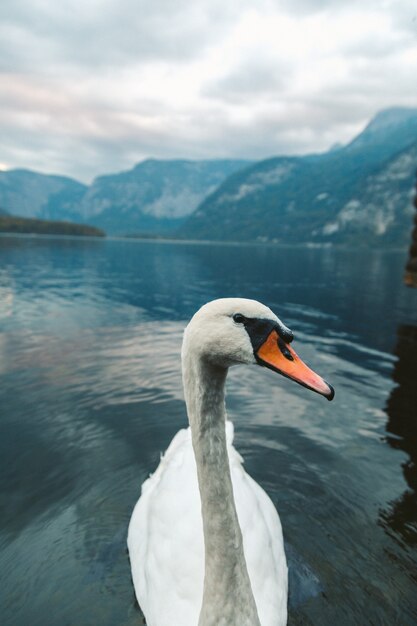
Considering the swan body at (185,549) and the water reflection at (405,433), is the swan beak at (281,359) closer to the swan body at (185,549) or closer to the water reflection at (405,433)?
the swan body at (185,549)

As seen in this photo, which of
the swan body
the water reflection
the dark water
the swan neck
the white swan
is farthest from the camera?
the water reflection

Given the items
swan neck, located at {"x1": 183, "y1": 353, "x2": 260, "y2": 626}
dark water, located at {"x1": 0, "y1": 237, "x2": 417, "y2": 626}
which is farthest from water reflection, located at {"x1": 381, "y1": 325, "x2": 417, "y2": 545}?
swan neck, located at {"x1": 183, "y1": 353, "x2": 260, "y2": 626}

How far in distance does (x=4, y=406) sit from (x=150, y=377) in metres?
4.46

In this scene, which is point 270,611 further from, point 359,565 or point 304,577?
point 359,565

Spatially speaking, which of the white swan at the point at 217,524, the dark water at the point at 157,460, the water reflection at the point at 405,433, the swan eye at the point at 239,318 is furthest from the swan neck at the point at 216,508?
the water reflection at the point at 405,433

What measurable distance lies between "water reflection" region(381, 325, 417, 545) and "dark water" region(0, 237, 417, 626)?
32 mm

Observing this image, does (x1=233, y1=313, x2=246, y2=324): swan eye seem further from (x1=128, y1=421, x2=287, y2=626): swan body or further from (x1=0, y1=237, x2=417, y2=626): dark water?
(x1=0, y1=237, x2=417, y2=626): dark water

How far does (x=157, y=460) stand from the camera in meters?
8.73

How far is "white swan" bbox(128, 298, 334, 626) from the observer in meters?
3.01

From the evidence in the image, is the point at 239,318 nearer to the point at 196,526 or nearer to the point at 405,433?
the point at 196,526

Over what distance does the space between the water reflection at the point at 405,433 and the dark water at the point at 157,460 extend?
0.03 metres

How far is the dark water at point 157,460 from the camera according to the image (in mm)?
5492

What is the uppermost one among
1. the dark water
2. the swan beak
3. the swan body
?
the swan beak

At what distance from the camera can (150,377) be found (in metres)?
13.9
